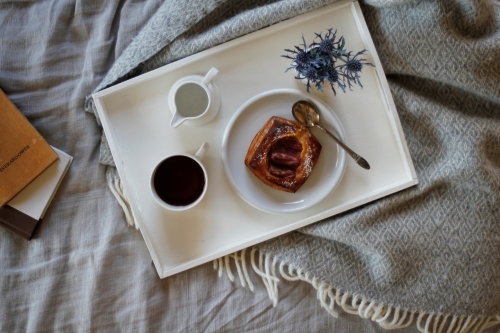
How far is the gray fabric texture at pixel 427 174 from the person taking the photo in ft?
3.31

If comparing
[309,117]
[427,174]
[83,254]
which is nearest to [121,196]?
[83,254]

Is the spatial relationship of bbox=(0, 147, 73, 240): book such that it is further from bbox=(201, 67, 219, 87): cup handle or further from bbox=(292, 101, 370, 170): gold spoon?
bbox=(292, 101, 370, 170): gold spoon

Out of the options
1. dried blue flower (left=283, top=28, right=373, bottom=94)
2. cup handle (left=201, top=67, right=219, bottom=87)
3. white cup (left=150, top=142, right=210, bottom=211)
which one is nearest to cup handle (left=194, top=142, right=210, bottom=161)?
white cup (left=150, top=142, right=210, bottom=211)

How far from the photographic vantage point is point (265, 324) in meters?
1.07

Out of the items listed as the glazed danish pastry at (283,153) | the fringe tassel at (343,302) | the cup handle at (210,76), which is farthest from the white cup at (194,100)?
the fringe tassel at (343,302)

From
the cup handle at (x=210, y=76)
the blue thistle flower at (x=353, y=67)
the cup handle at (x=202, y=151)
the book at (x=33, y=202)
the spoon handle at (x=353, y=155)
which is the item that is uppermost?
the cup handle at (x=210, y=76)

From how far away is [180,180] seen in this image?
98cm

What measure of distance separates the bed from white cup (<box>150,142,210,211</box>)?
155 millimetres

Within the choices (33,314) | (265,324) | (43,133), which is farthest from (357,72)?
(33,314)

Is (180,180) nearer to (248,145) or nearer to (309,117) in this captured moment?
(248,145)

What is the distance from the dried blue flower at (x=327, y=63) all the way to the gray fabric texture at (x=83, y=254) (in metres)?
0.43

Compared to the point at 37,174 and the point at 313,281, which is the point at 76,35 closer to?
the point at 37,174

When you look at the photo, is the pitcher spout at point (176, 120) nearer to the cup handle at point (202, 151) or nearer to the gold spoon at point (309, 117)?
the cup handle at point (202, 151)

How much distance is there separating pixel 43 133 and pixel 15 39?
0.75 ft
